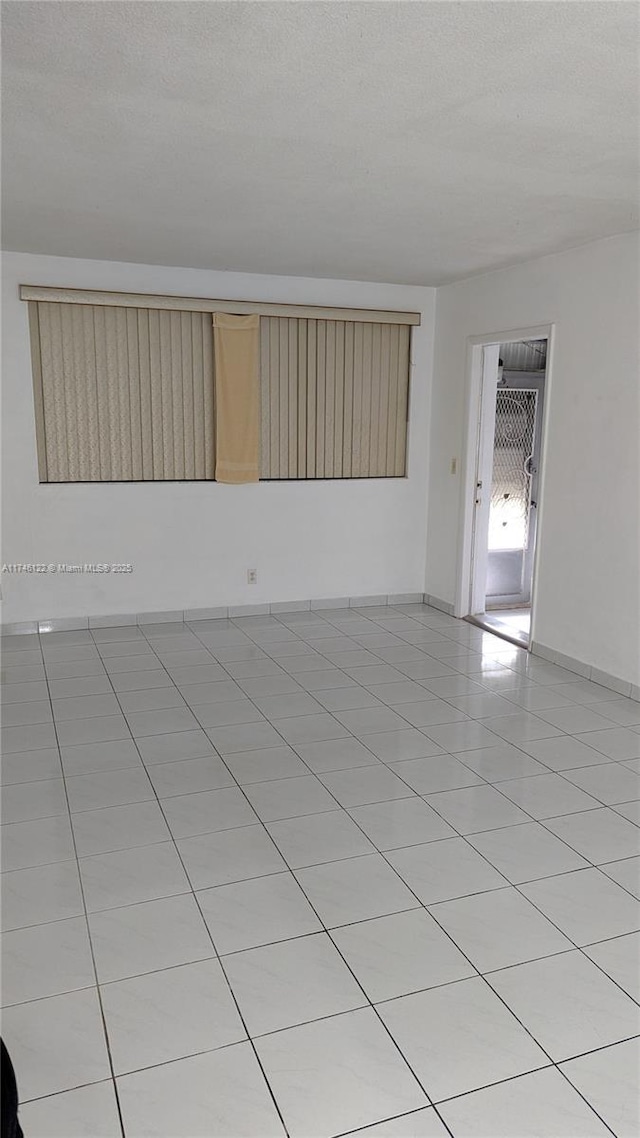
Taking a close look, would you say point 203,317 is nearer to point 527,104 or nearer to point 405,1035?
point 527,104

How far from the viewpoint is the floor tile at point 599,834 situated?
112 inches

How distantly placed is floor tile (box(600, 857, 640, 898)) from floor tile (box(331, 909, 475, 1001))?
2.31ft

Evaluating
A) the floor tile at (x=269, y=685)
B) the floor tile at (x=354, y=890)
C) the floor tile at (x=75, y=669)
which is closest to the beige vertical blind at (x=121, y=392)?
the floor tile at (x=75, y=669)

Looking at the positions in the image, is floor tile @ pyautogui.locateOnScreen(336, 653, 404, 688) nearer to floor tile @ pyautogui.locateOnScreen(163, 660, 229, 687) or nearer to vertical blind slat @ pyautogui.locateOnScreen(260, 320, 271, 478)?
floor tile @ pyautogui.locateOnScreen(163, 660, 229, 687)

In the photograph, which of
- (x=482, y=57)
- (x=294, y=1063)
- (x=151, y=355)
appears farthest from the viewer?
(x=151, y=355)

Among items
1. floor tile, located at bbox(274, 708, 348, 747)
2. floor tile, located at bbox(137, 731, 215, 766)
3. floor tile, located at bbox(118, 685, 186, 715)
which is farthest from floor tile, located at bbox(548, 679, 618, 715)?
floor tile, located at bbox(118, 685, 186, 715)

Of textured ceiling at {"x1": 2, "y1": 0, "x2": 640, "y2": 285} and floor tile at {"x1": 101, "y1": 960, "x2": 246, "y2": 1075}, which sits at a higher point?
textured ceiling at {"x1": 2, "y1": 0, "x2": 640, "y2": 285}

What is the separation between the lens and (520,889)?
8.64ft

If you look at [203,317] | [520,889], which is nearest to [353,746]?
[520,889]

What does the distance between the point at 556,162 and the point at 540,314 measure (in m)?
2.02

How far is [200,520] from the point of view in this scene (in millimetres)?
5840

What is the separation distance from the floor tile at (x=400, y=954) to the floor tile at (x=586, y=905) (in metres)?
0.38

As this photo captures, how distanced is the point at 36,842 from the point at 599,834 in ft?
6.88

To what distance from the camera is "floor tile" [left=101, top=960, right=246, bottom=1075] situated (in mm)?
1955
